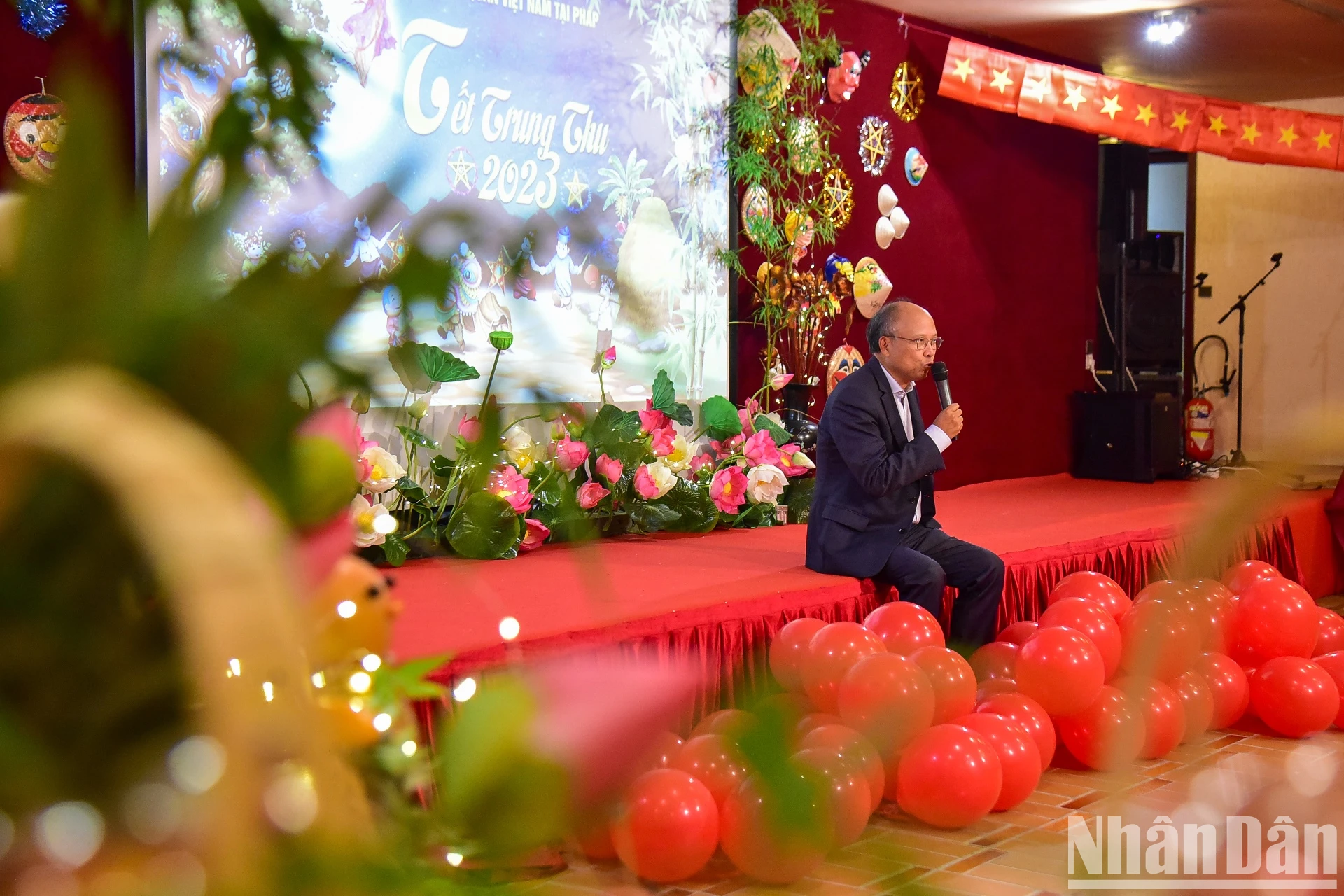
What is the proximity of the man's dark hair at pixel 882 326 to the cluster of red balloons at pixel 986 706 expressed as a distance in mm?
894

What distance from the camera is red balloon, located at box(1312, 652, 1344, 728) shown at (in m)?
3.76

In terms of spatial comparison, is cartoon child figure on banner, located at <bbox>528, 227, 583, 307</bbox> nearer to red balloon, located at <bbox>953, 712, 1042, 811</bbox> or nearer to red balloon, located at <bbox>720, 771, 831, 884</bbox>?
red balloon, located at <bbox>720, 771, 831, 884</bbox>

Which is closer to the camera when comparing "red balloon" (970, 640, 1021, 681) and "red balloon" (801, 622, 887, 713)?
"red balloon" (801, 622, 887, 713)

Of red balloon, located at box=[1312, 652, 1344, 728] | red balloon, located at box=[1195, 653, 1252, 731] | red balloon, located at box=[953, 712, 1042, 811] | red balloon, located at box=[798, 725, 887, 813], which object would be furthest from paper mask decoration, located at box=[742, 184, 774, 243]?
red balloon, located at box=[798, 725, 887, 813]

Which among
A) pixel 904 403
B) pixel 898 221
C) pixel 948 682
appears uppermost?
pixel 898 221

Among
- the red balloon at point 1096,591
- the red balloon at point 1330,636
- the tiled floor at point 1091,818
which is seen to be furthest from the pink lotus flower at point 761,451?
the tiled floor at point 1091,818

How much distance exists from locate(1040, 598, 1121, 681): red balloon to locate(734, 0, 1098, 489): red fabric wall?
90.4 inches

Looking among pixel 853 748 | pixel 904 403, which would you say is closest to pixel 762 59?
pixel 904 403

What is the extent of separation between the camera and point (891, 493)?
3.78 m

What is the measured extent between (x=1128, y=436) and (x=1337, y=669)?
11.0 ft

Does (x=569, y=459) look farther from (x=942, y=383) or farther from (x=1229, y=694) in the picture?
(x=1229, y=694)

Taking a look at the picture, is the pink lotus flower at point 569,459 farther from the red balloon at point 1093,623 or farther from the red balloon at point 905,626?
the red balloon at point 1093,623

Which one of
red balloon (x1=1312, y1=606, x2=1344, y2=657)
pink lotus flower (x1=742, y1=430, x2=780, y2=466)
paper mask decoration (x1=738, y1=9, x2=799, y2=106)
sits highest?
paper mask decoration (x1=738, y1=9, x2=799, y2=106)

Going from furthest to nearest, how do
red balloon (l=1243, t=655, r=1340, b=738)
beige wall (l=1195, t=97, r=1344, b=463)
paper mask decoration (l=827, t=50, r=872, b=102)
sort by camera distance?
beige wall (l=1195, t=97, r=1344, b=463), paper mask decoration (l=827, t=50, r=872, b=102), red balloon (l=1243, t=655, r=1340, b=738)
